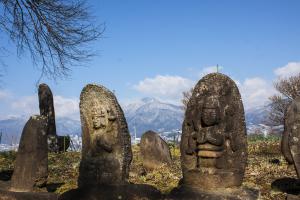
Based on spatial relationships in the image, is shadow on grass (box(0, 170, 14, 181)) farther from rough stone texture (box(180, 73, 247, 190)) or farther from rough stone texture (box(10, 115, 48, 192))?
rough stone texture (box(180, 73, 247, 190))

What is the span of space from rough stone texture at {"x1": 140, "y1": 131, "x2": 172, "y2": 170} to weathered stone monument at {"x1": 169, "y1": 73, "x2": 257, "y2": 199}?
740 centimetres

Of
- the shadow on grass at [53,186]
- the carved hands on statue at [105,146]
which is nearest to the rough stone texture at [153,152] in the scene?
the shadow on grass at [53,186]

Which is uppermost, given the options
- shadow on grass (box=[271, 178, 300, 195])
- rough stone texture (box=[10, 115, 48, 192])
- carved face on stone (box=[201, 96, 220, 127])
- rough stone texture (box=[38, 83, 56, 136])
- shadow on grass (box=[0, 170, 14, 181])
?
rough stone texture (box=[38, 83, 56, 136])

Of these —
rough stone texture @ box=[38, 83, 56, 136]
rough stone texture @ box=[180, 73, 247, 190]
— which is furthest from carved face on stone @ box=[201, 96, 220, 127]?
rough stone texture @ box=[38, 83, 56, 136]

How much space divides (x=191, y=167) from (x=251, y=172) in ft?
18.9

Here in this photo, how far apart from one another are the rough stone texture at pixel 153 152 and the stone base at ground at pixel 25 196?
695 centimetres

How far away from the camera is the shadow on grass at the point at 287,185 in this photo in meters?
10.8

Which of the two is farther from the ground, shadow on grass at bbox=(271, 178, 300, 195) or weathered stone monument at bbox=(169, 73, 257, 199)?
weathered stone monument at bbox=(169, 73, 257, 199)

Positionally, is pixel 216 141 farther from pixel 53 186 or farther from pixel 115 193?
pixel 53 186

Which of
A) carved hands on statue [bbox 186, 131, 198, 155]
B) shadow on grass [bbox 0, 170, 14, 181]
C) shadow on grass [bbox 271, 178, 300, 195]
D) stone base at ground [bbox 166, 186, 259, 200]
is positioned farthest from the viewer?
shadow on grass [bbox 0, 170, 14, 181]

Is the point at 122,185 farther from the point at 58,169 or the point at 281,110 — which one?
the point at 281,110

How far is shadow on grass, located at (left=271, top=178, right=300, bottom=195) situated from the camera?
10825mm

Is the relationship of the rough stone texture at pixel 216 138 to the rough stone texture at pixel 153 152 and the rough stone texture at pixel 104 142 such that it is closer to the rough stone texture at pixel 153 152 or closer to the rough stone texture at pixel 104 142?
the rough stone texture at pixel 104 142

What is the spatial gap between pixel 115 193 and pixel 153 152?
7181mm
